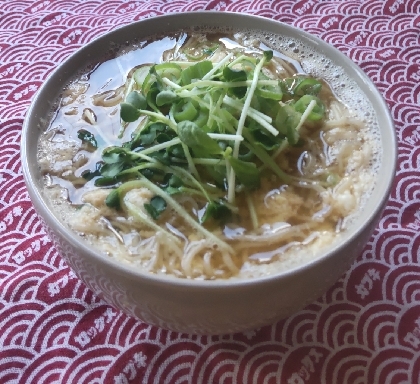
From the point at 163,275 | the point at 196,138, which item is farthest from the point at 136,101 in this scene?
the point at 163,275

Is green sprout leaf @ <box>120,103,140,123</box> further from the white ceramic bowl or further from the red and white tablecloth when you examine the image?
the red and white tablecloth

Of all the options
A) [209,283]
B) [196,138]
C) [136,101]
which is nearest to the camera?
[209,283]

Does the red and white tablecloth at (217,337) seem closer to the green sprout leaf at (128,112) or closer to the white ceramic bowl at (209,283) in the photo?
the white ceramic bowl at (209,283)

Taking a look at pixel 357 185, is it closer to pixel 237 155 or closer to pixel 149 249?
pixel 237 155

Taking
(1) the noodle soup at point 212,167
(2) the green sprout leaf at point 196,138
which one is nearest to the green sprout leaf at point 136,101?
(1) the noodle soup at point 212,167

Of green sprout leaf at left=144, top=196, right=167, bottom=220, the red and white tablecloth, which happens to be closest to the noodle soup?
green sprout leaf at left=144, top=196, right=167, bottom=220

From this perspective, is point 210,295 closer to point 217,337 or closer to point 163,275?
point 163,275
